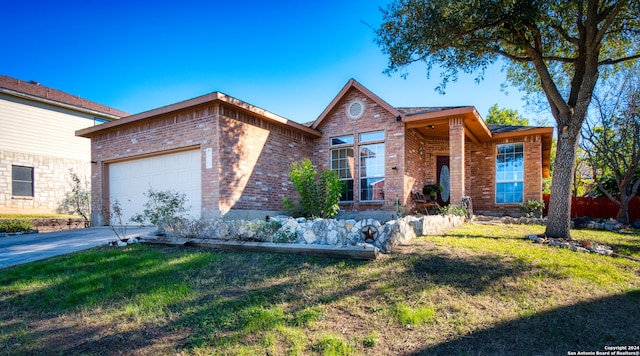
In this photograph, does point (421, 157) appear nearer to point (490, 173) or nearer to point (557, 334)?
point (490, 173)

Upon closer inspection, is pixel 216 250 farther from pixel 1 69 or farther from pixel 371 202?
pixel 1 69

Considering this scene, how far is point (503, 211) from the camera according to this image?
12797mm

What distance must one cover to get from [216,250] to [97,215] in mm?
8035

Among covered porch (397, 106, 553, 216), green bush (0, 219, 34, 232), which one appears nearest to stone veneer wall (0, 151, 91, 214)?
green bush (0, 219, 34, 232)

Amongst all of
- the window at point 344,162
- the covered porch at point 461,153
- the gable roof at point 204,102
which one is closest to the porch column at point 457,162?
the covered porch at point 461,153

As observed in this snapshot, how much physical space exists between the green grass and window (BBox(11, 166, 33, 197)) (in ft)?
40.2

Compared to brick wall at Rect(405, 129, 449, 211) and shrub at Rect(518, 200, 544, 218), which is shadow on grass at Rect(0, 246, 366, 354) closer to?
brick wall at Rect(405, 129, 449, 211)

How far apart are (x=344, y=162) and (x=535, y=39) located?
6.29 metres

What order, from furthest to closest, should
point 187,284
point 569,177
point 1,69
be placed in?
point 1,69
point 569,177
point 187,284

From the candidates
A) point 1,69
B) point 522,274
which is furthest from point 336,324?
point 1,69

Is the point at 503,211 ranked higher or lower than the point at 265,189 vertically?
lower

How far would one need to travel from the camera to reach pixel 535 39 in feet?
25.6

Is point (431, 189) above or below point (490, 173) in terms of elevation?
below

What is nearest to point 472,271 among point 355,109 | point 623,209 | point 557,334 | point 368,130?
point 557,334
